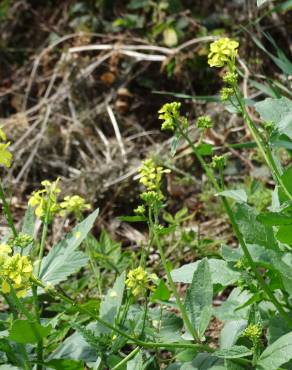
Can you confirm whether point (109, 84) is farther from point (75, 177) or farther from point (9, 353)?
point (9, 353)

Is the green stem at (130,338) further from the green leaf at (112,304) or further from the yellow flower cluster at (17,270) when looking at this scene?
the green leaf at (112,304)

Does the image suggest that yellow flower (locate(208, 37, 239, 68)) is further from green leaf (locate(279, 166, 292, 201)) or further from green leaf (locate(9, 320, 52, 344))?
green leaf (locate(9, 320, 52, 344))

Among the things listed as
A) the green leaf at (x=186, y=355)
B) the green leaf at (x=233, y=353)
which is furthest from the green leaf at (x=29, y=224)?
the green leaf at (x=233, y=353)

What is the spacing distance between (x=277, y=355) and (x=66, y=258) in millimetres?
567

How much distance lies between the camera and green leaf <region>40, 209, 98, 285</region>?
1.58 meters

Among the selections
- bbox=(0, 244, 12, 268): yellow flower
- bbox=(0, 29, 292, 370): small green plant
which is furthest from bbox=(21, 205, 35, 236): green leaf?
bbox=(0, 244, 12, 268): yellow flower

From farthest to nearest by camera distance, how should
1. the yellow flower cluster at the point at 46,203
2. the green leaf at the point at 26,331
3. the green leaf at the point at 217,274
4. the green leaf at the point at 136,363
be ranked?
the yellow flower cluster at the point at 46,203, the green leaf at the point at 217,274, the green leaf at the point at 136,363, the green leaf at the point at 26,331

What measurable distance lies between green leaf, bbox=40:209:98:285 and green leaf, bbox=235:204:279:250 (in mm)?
367

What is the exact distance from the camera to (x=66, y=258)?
1610 millimetres

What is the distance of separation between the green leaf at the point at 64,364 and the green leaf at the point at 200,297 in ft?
0.90

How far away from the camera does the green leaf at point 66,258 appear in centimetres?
158

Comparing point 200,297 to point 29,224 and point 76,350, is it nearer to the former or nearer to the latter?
point 76,350

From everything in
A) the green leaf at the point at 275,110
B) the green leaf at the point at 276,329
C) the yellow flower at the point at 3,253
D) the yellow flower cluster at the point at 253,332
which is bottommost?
the green leaf at the point at 276,329

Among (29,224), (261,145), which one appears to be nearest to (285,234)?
(261,145)
